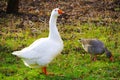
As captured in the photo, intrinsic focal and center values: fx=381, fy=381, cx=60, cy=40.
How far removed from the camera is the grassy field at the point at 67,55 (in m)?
11.1

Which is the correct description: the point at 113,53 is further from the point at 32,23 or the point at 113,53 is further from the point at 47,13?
the point at 47,13

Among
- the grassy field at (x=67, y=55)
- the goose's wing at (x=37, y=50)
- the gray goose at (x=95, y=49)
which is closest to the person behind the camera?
the goose's wing at (x=37, y=50)

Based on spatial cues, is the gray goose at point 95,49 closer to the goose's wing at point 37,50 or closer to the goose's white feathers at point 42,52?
the goose's white feathers at point 42,52

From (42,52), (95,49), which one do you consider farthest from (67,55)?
(42,52)

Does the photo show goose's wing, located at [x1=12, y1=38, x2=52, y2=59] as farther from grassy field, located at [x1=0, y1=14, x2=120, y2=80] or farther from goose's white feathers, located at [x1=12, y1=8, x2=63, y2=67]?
grassy field, located at [x1=0, y1=14, x2=120, y2=80]

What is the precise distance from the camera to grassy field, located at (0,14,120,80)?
1111 cm

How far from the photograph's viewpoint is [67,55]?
13.1m

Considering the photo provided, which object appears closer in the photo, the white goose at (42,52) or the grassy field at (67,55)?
the white goose at (42,52)

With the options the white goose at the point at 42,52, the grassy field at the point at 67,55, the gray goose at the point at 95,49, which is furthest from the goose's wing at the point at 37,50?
the gray goose at the point at 95,49

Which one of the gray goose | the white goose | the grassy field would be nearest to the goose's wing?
the white goose

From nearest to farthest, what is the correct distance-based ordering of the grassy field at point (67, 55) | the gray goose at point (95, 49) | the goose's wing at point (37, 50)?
the goose's wing at point (37, 50) < the grassy field at point (67, 55) < the gray goose at point (95, 49)

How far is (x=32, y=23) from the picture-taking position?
1820 cm

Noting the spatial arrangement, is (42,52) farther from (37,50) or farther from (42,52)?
(37,50)

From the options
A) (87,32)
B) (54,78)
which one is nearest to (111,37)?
(87,32)
